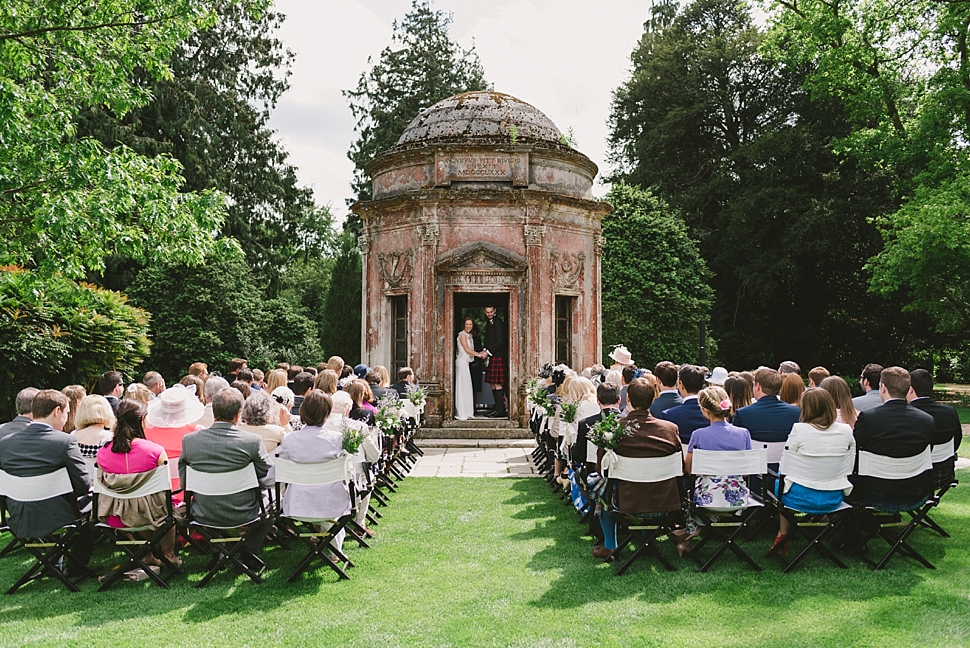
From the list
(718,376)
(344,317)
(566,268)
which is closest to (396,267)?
(566,268)

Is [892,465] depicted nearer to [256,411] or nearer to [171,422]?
[256,411]

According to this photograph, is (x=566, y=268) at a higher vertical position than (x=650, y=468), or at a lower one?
higher

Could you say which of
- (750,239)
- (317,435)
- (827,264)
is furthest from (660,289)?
(317,435)

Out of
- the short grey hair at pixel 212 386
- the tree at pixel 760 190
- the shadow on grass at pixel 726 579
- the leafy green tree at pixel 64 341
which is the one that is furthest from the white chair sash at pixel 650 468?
the tree at pixel 760 190

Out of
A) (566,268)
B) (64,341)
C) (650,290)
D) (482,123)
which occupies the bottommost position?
(64,341)

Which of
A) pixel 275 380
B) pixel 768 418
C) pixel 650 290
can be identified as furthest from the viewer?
pixel 650 290

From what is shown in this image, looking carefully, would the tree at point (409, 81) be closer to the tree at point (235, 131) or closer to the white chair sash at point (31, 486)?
the tree at point (235, 131)

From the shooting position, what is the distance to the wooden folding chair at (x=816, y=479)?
19.2ft

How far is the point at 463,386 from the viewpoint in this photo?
1470cm

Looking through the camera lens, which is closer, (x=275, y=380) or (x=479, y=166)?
(x=275, y=380)

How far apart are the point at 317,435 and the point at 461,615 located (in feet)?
5.96

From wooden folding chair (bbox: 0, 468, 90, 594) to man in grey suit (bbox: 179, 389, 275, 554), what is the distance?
88cm

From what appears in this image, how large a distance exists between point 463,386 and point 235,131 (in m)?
19.4

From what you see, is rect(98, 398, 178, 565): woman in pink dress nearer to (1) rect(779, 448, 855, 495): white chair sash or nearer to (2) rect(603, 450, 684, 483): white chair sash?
(2) rect(603, 450, 684, 483): white chair sash
